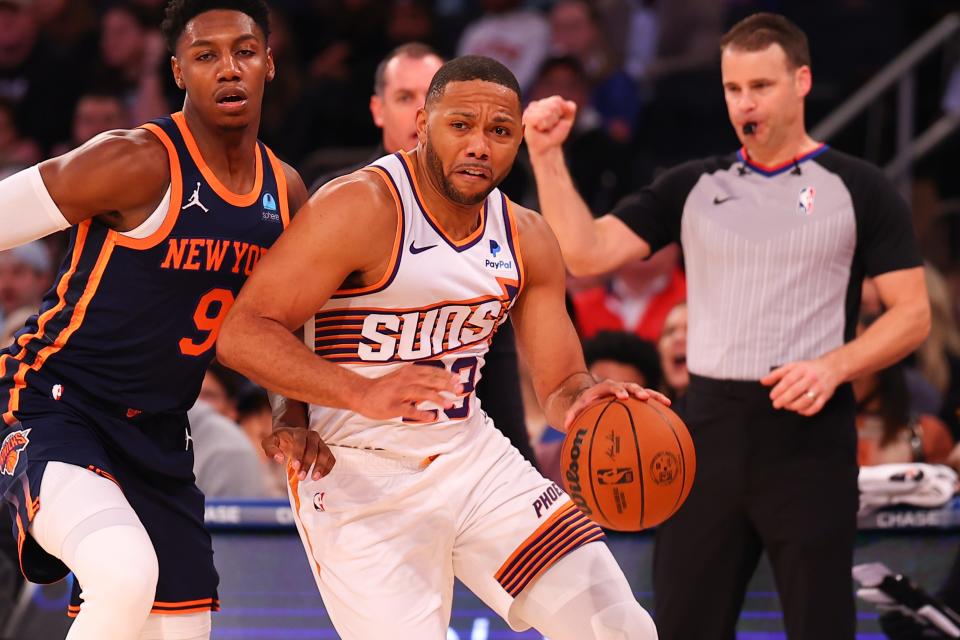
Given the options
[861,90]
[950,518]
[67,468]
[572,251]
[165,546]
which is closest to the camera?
[67,468]

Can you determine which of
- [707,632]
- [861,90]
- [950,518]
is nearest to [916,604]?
[950,518]

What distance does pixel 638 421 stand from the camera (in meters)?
3.78

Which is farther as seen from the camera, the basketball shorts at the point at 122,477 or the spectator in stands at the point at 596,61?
the spectator in stands at the point at 596,61

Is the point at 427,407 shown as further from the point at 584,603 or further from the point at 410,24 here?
the point at 410,24

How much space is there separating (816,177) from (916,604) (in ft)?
5.22

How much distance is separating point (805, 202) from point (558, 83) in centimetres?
400

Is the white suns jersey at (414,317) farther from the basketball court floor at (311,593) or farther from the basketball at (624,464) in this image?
the basketball court floor at (311,593)

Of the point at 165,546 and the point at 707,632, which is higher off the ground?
the point at 165,546

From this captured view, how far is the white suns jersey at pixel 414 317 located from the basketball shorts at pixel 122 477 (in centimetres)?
46

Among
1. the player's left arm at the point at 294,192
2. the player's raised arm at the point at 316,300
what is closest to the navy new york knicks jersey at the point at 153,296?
the player's left arm at the point at 294,192

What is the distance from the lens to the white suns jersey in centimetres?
380

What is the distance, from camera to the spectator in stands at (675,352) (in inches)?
258

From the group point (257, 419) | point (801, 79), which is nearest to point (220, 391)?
point (257, 419)

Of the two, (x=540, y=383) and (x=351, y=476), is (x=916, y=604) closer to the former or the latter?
(x=540, y=383)
